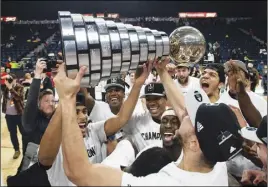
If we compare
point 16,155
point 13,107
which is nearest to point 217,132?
point 13,107

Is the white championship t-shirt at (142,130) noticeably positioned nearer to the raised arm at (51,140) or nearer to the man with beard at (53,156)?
the man with beard at (53,156)

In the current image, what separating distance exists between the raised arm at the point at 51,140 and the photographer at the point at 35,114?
38cm

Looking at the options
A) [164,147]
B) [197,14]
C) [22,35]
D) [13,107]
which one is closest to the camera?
[164,147]

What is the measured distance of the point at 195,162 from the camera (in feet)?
3.81

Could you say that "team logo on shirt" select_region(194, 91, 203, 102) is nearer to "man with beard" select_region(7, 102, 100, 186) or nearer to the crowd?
the crowd

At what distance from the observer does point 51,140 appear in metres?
1.42

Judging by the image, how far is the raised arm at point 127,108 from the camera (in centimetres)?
170

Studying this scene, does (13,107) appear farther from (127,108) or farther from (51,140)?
(51,140)

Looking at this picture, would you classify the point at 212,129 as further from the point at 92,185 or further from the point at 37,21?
the point at 37,21

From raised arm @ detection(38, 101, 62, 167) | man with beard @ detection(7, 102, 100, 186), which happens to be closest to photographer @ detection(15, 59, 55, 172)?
man with beard @ detection(7, 102, 100, 186)

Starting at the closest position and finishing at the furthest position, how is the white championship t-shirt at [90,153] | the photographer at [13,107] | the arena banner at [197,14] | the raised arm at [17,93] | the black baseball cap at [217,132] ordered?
the black baseball cap at [217,132], the white championship t-shirt at [90,153], the raised arm at [17,93], the photographer at [13,107], the arena banner at [197,14]

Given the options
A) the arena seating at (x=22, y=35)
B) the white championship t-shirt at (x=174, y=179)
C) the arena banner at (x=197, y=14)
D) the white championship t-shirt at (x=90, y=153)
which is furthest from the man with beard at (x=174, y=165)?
the arena banner at (x=197, y=14)

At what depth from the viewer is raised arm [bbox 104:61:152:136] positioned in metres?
1.70

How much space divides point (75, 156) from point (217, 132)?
0.47 m
